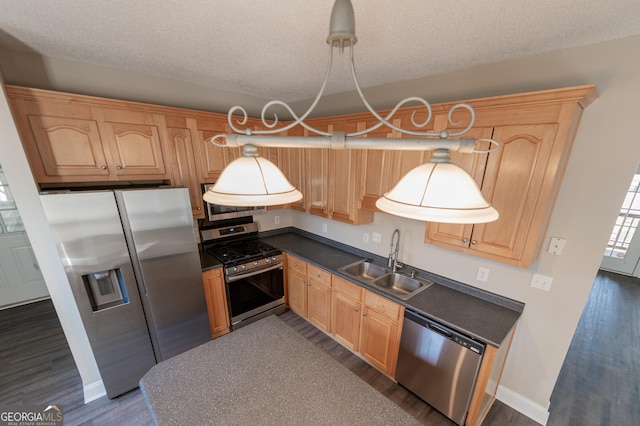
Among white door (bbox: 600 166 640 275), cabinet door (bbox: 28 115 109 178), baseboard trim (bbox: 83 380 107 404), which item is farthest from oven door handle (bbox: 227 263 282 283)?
white door (bbox: 600 166 640 275)

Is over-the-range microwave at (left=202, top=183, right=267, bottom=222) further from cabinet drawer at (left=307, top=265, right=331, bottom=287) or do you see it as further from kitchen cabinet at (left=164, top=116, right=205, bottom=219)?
cabinet drawer at (left=307, top=265, right=331, bottom=287)

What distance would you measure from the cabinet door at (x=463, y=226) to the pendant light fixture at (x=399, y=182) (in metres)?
0.97

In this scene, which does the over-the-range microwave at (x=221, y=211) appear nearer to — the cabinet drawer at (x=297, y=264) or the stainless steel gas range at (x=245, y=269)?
the stainless steel gas range at (x=245, y=269)

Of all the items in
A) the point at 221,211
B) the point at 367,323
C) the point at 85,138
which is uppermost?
the point at 85,138

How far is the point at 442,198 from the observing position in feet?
1.87

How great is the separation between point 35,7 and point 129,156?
1.04m

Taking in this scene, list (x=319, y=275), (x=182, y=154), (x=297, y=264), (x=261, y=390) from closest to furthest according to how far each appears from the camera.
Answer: (x=261, y=390), (x=182, y=154), (x=319, y=275), (x=297, y=264)

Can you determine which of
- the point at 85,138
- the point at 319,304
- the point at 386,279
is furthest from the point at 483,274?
the point at 85,138

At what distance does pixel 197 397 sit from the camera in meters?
1.04

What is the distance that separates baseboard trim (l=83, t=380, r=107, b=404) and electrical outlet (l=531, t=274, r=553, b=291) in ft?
11.7

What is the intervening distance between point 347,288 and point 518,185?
1563 millimetres

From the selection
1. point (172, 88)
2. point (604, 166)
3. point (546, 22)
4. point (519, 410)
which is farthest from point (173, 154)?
point (519, 410)

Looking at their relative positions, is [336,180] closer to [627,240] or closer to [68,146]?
[68,146]

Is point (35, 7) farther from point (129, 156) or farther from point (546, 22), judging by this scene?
point (546, 22)
